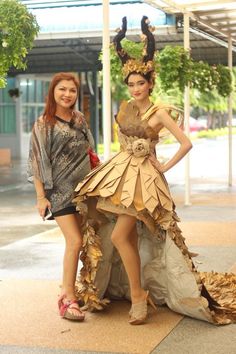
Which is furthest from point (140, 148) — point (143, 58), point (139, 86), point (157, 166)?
point (143, 58)

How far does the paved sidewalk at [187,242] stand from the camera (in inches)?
210

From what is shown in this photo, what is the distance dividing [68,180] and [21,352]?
151cm

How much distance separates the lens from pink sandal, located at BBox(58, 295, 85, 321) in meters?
5.96

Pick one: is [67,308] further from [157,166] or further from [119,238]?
[157,166]

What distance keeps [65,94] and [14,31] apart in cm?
264

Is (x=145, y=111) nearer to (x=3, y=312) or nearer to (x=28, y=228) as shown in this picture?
(x=3, y=312)

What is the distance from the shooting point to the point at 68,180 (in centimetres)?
611

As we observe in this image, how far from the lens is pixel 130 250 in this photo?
5.86 m

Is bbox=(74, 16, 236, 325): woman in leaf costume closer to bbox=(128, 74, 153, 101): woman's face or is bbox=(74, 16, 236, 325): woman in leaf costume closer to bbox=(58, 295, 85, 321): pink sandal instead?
bbox=(128, 74, 153, 101): woman's face

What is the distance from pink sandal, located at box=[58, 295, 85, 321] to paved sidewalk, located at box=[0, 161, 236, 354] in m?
0.14

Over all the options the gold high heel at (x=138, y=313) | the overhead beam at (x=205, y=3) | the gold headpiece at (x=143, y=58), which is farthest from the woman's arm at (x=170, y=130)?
the overhead beam at (x=205, y=3)

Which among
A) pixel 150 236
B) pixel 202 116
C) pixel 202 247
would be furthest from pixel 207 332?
pixel 202 116

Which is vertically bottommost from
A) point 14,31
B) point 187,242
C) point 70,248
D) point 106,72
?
point 187,242

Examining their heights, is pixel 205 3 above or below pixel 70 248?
above
